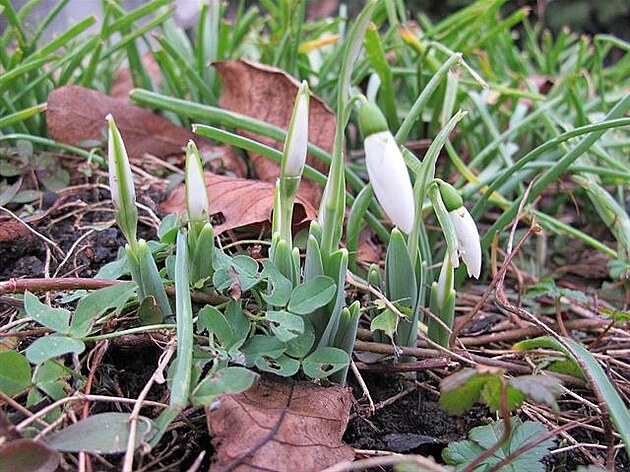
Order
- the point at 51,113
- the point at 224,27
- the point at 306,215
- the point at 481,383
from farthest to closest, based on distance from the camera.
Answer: the point at 224,27 → the point at 51,113 → the point at 306,215 → the point at 481,383

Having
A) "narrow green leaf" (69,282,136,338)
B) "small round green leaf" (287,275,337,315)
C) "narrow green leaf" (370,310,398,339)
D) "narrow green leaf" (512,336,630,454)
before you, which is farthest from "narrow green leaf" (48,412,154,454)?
"narrow green leaf" (512,336,630,454)

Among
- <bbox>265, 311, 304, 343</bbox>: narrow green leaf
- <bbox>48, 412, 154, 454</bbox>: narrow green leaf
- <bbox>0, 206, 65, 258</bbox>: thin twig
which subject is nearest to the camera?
<bbox>48, 412, 154, 454</bbox>: narrow green leaf

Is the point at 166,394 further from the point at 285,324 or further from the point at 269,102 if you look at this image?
the point at 269,102

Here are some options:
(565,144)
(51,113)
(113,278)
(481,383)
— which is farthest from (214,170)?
(481,383)

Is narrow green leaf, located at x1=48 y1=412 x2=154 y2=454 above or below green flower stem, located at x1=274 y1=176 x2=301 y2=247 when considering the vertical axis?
below

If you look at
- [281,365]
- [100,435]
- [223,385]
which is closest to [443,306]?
[281,365]

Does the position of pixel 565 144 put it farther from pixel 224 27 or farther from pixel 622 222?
pixel 224 27

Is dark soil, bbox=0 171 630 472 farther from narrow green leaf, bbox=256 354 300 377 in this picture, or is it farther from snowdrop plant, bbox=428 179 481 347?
snowdrop plant, bbox=428 179 481 347

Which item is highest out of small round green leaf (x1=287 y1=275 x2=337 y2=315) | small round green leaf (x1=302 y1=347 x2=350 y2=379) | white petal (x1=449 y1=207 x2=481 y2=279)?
white petal (x1=449 y1=207 x2=481 y2=279)

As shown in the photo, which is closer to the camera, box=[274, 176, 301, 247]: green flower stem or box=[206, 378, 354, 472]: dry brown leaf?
box=[206, 378, 354, 472]: dry brown leaf
